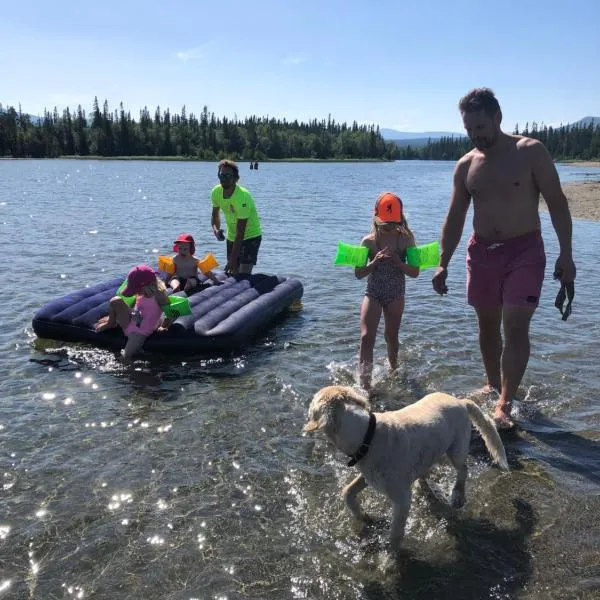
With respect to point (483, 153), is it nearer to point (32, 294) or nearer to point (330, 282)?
point (330, 282)

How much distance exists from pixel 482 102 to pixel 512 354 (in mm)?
2502

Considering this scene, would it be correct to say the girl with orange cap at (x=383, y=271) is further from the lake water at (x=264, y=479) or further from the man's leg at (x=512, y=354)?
the man's leg at (x=512, y=354)

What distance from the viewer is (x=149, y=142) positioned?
144375 millimetres

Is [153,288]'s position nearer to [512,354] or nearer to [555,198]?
[512,354]

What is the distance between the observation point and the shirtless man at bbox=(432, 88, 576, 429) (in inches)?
216

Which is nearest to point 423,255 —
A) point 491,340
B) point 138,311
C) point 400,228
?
point 400,228

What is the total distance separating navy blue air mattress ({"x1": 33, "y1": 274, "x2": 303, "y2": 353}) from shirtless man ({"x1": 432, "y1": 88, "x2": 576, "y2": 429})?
3596 millimetres

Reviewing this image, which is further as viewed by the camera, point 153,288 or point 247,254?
point 247,254

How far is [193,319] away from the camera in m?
8.35

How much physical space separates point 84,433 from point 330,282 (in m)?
8.43

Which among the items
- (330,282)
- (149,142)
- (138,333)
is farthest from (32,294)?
(149,142)

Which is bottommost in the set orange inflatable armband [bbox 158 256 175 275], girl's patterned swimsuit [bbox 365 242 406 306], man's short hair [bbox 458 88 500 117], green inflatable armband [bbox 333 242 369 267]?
orange inflatable armband [bbox 158 256 175 275]

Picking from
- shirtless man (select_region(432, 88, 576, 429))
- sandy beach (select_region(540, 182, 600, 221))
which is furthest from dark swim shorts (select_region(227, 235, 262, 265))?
sandy beach (select_region(540, 182, 600, 221))

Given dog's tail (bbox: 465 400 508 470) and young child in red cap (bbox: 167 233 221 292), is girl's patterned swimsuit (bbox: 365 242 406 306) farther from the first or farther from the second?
young child in red cap (bbox: 167 233 221 292)
